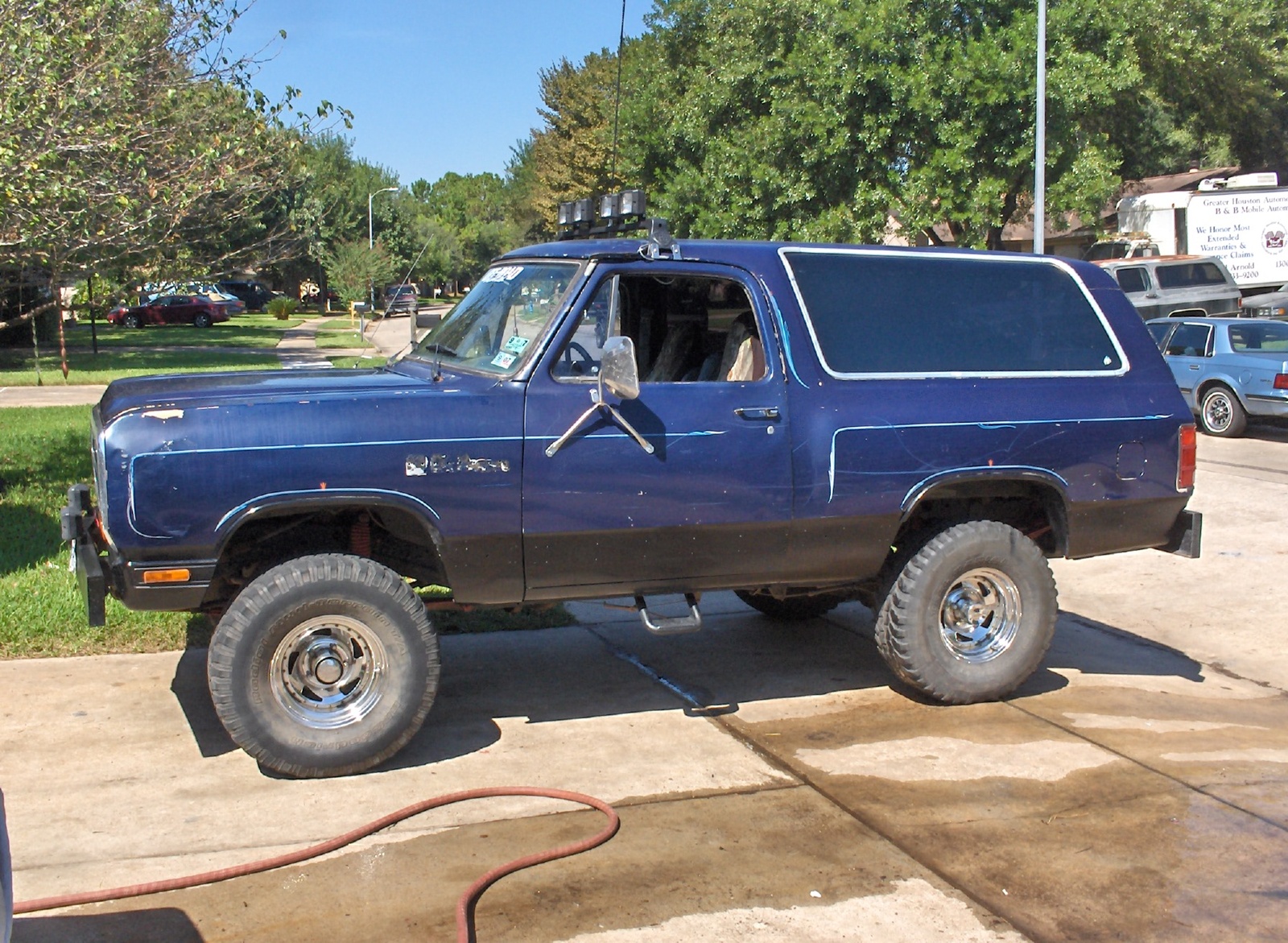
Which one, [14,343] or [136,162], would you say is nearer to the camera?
[136,162]

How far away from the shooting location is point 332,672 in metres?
5.16

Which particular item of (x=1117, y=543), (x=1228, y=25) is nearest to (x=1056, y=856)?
(x=1117, y=543)

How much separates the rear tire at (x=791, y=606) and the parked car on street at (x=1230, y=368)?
9868mm

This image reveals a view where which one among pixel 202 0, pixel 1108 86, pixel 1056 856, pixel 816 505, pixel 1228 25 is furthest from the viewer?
pixel 1228 25

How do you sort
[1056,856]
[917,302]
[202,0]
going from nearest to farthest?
[1056,856] → [917,302] → [202,0]

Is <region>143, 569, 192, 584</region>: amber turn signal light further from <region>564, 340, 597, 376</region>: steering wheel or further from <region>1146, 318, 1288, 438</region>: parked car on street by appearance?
<region>1146, 318, 1288, 438</region>: parked car on street

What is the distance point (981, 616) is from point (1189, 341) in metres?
12.3

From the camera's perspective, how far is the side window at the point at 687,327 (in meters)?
5.80

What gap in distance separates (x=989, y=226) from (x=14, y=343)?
23.6 metres

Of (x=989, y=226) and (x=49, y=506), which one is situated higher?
(x=989, y=226)

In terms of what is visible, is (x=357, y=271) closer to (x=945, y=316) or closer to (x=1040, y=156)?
(x=1040, y=156)

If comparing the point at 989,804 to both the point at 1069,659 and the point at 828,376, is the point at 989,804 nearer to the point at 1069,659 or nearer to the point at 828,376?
the point at 828,376

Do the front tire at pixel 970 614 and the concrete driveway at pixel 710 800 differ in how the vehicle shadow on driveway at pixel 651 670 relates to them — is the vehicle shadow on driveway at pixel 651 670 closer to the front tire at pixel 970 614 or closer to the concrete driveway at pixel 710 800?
the concrete driveway at pixel 710 800

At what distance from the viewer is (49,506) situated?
976 centimetres
